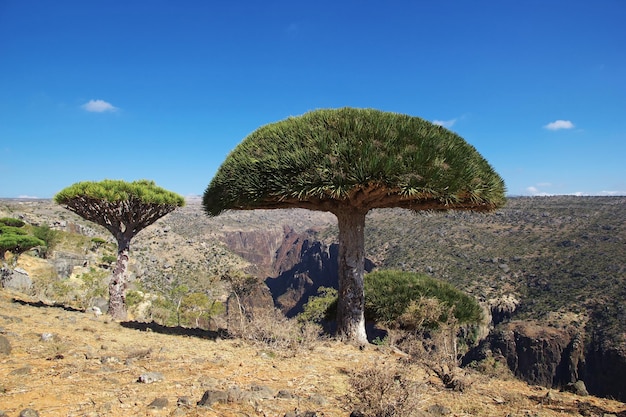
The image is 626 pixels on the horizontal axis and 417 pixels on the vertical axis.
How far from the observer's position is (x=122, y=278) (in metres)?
11.7

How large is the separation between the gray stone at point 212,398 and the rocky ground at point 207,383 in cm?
1

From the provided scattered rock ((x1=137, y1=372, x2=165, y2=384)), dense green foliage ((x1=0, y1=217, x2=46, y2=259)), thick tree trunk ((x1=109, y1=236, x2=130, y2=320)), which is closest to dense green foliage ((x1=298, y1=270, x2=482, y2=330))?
scattered rock ((x1=137, y1=372, x2=165, y2=384))

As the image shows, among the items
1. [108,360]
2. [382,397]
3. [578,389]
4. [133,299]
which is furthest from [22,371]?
[133,299]

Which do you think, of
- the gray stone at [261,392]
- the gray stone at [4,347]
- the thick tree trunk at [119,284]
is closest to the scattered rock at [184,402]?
the gray stone at [261,392]

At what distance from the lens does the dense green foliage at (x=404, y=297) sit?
10.8 meters

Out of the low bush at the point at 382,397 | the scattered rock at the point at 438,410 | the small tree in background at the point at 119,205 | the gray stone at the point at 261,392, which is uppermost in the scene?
the small tree in background at the point at 119,205

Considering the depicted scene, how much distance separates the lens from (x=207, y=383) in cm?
460

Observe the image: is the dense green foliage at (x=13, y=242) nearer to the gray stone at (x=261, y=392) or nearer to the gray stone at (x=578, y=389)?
the gray stone at (x=261, y=392)

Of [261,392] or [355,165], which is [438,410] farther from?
[355,165]

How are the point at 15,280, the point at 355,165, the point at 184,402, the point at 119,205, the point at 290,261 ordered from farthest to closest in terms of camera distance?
the point at 290,261
the point at 15,280
the point at 119,205
the point at 355,165
the point at 184,402

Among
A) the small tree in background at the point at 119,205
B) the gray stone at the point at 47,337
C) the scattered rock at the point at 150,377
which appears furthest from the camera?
the small tree in background at the point at 119,205

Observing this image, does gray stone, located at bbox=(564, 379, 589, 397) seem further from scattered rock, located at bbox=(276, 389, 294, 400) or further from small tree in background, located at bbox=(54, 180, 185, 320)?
small tree in background, located at bbox=(54, 180, 185, 320)

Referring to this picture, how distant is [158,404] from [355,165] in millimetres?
4690

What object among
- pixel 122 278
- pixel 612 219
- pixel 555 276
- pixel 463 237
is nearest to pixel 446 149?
pixel 122 278
